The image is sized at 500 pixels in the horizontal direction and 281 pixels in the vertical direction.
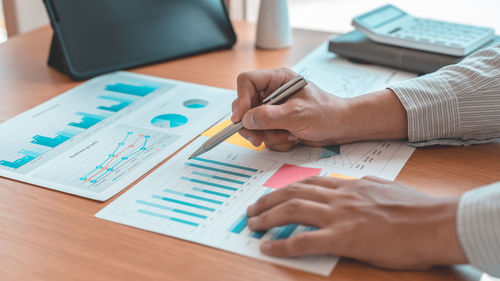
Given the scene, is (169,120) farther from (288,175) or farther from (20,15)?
(20,15)

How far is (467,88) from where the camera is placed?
0.90 metres

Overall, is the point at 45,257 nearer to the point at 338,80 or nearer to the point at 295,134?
the point at 295,134

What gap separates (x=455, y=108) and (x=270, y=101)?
1.00ft

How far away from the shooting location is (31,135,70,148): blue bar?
90 centimetres

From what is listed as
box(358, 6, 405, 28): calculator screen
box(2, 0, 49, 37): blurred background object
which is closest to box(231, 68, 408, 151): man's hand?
box(358, 6, 405, 28): calculator screen

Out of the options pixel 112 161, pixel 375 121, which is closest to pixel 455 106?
pixel 375 121

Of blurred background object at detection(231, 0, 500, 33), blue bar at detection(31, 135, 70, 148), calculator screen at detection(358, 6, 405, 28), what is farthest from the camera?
blurred background object at detection(231, 0, 500, 33)

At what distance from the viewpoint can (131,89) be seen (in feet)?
3.69

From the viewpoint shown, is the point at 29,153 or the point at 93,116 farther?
the point at 93,116

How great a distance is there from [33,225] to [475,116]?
688 millimetres

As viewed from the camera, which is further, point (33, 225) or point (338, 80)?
point (338, 80)

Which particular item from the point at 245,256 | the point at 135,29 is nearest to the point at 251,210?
the point at 245,256

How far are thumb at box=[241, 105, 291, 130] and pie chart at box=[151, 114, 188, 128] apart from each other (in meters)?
0.17

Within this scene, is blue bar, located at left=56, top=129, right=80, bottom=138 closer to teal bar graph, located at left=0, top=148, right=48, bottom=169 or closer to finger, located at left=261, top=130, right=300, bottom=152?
teal bar graph, located at left=0, top=148, right=48, bottom=169
